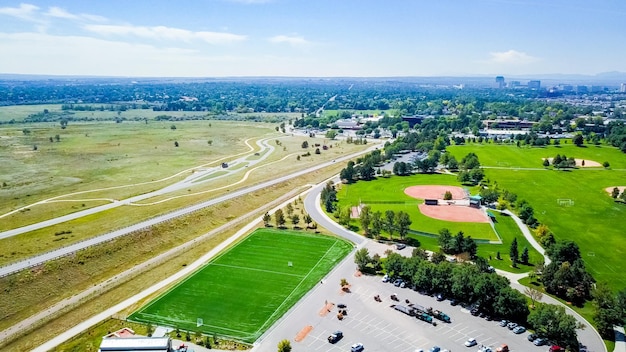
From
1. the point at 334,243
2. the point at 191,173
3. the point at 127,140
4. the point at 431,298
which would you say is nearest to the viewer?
the point at 431,298

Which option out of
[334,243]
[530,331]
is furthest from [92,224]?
[530,331]

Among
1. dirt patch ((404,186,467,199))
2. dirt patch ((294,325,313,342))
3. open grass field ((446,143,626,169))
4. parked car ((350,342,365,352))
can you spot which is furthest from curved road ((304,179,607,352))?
open grass field ((446,143,626,169))

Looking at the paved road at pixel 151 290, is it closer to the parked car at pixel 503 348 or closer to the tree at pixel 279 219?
Answer: the tree at pixel 279 219

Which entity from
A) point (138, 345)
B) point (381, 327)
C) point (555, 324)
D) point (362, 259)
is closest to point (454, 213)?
point (362, 259)

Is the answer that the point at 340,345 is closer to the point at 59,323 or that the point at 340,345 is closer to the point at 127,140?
the point at 59,323

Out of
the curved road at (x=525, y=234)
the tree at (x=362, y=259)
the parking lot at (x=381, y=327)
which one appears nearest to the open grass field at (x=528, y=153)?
the curved road at (x=525, y=234)

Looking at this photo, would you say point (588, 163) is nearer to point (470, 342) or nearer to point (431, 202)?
point (431, 202)

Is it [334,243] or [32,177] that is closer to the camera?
[334,243]

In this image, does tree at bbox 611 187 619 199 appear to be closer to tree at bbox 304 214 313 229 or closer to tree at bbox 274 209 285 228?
tree at bbox 304 214 313 229
